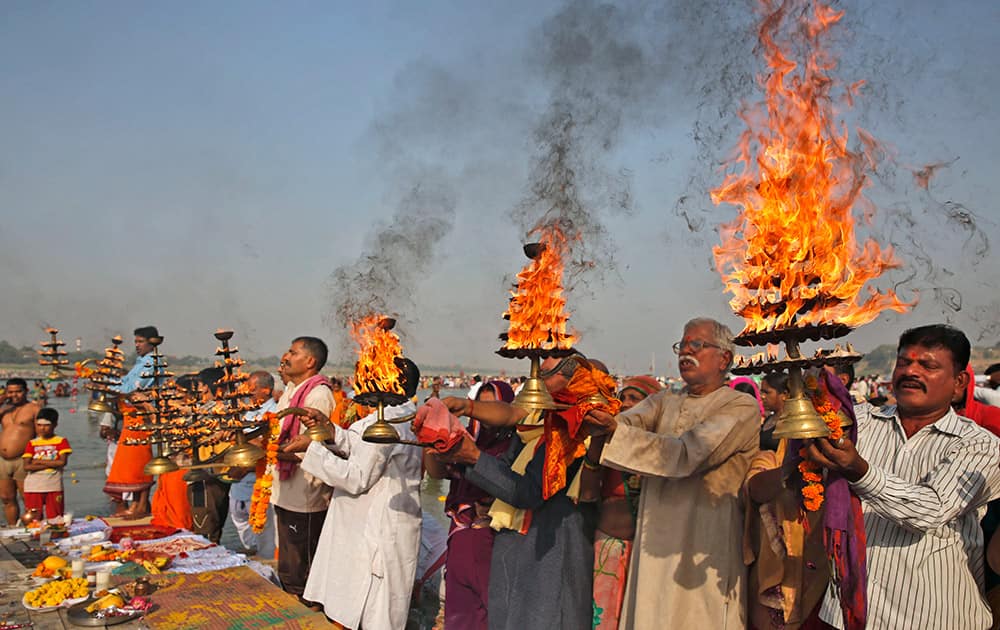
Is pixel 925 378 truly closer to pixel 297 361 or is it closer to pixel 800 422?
pixel 800 422

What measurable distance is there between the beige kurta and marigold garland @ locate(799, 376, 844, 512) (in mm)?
717

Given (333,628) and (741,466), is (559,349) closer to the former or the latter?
(741,466)

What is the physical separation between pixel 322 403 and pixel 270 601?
201cm

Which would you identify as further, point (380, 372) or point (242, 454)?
point (242, 454)

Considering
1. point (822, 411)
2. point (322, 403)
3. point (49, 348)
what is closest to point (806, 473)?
point (822, 411)

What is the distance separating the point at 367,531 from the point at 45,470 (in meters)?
6.65

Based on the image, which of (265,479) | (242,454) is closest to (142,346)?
(265,479)

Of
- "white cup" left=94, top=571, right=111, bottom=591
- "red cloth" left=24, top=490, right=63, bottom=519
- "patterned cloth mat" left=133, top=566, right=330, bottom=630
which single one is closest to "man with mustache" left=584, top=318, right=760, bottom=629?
"patterned cloth mat" left=133, top=566, right=330, bottom=630

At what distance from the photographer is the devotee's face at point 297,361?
6.57 meters

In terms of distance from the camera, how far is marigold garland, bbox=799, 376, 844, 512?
2.70 m

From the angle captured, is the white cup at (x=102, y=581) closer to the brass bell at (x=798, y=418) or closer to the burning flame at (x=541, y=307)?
the burning flame at (x=541, y=307)

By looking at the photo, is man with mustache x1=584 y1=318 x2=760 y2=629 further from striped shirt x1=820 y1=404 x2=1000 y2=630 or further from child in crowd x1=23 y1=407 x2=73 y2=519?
child in crowd x1=23 y1=407 x2=73 y2=519

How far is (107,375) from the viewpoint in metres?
7.43

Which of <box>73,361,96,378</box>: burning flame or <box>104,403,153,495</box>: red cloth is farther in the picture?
<box>104,403,153,495</box>: red cloth
